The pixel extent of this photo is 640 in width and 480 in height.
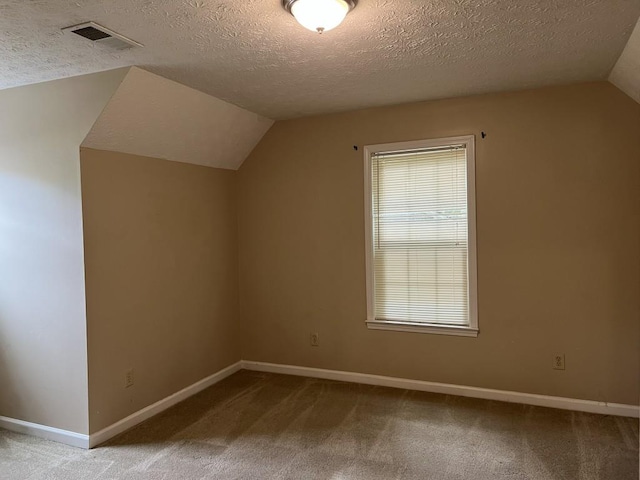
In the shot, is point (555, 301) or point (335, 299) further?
point (335, 299)

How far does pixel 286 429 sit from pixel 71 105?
254 centimetres

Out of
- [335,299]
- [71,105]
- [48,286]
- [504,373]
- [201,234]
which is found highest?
[71,105]

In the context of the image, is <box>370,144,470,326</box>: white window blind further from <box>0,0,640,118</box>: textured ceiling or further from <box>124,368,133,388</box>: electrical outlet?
<box>124,368,133,388</box>: electrical outlet

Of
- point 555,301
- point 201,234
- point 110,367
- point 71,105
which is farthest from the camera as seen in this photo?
point 201,234

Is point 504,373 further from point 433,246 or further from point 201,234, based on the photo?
point 201,234

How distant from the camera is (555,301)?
3357 millimetres

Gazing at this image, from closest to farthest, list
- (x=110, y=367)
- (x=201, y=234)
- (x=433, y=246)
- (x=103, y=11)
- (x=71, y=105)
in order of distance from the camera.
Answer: (x=103, y=11) < (x=71, y=105) < (x=110, y=367) < (x=433, y=246) < (x=201, y=234)

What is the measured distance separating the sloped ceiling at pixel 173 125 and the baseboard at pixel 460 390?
1.99m

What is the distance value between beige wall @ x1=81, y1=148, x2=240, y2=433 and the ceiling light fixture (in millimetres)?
1750

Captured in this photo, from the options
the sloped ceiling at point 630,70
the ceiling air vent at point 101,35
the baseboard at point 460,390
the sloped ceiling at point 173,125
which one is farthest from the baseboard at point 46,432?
the sloped ceiling at point 630,70

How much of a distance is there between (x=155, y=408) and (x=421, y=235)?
2.46m

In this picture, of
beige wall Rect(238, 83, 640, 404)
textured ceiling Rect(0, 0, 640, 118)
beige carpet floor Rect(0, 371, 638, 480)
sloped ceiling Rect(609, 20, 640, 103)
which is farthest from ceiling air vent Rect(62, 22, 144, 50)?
sloped ceiling Rect(609, 20, 640, 103)

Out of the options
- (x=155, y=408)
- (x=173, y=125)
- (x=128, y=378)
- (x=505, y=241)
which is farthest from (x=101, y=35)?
(x=505, y=241)

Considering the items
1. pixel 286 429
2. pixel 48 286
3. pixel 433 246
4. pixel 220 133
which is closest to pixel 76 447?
pixel 48 286
